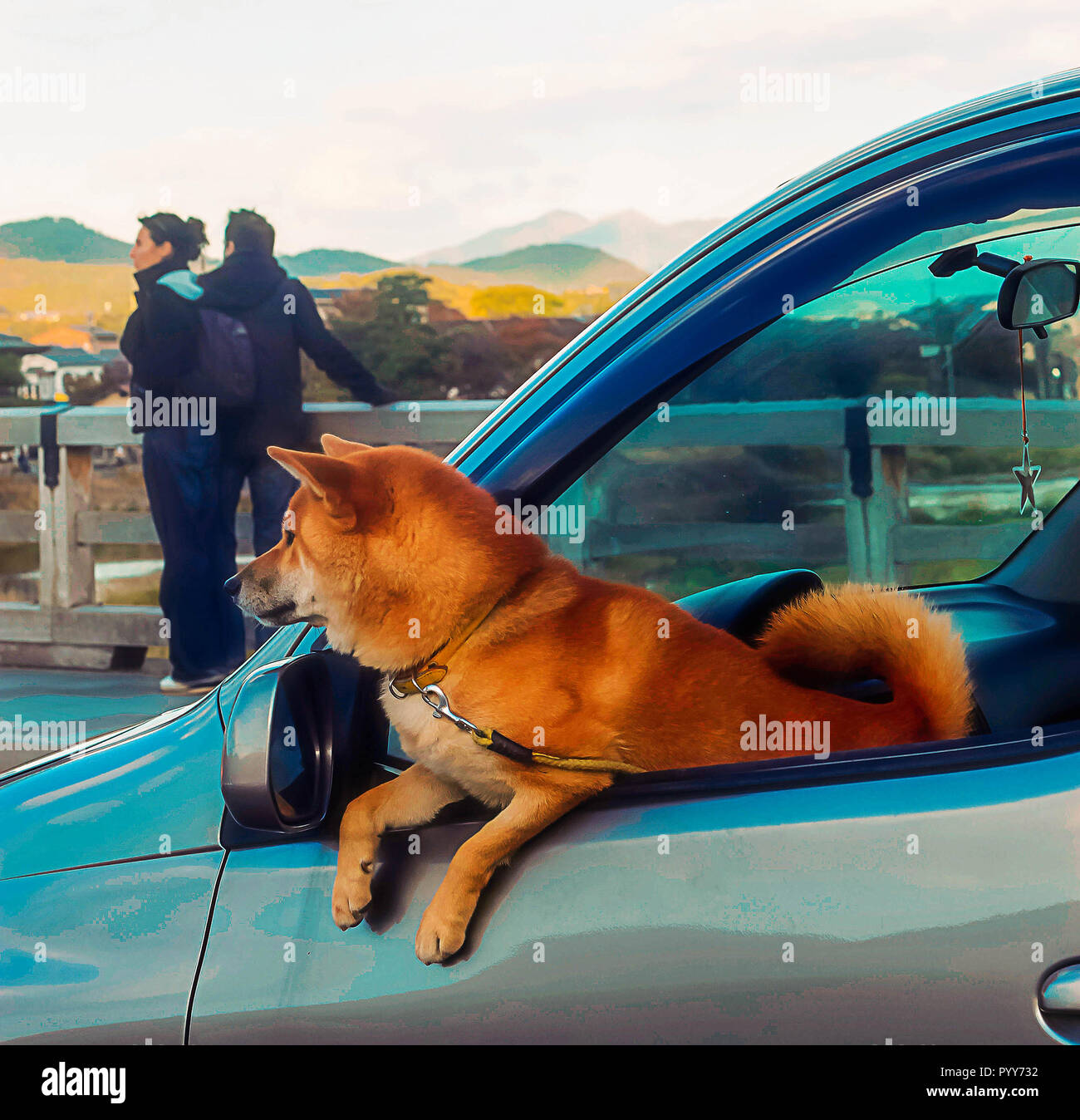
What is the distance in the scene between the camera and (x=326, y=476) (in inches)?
57.7

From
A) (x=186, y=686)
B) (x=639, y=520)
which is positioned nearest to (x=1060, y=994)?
(x=639, y=520)

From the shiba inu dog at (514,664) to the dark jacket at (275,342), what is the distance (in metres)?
4.28

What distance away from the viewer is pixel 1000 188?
4.04 feet

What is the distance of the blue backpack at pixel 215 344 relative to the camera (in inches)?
219

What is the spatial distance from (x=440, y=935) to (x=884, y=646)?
73 centimetres

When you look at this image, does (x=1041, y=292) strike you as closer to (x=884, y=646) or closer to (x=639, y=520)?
(x=884, y=646)

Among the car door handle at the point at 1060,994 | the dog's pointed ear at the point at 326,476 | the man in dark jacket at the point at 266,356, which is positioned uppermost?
the man in dark jacket at the point at 266,356

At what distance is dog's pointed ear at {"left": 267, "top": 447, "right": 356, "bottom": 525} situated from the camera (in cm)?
144

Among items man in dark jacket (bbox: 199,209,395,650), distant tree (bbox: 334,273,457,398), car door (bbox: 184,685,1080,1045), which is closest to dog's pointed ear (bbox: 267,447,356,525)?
car door (bbox: 184,685,1080,1045)

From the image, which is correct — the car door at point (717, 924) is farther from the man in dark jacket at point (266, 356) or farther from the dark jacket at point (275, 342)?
the dark jacket at point (275, 342)

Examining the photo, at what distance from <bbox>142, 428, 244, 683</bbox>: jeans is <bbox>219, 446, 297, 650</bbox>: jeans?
49 mm

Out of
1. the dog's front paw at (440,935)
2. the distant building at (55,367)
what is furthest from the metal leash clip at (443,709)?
the distant building at (55,367)

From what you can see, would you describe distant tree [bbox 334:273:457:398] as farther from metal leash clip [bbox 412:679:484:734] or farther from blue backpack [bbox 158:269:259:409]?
metal leash clip [bbox 412:679:484:734]
